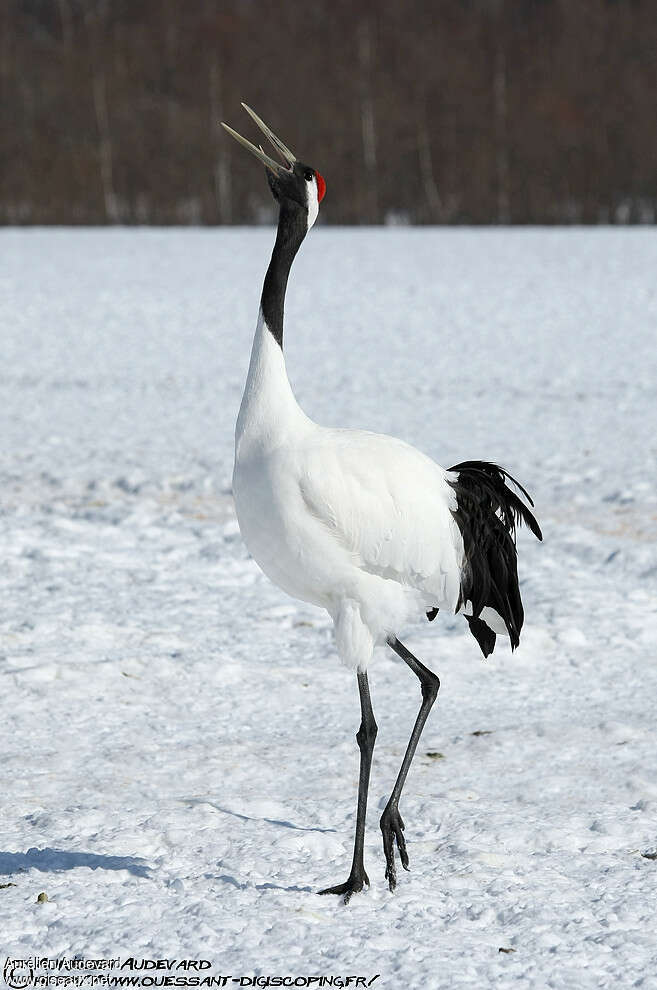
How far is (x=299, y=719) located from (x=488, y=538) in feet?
3.87

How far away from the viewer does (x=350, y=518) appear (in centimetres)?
308

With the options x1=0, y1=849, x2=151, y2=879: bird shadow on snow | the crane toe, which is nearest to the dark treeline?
the crane toe

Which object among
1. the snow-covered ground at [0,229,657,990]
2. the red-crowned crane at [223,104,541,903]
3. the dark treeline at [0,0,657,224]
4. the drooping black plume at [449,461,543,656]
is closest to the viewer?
the snow-covered ground at [0,229,657,990]

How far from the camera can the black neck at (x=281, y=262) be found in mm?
3236

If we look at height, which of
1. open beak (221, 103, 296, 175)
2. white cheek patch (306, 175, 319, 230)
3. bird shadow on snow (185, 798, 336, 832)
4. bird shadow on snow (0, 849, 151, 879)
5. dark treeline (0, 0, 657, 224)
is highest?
dark treeline (0, 0, 657, 224)

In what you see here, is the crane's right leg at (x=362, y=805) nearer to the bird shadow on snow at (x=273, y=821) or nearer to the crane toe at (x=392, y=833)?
the crane toe at (x=392, y=833)

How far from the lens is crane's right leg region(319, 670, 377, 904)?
10.1ft

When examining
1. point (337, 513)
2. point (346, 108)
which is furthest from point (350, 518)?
point (346, 108)

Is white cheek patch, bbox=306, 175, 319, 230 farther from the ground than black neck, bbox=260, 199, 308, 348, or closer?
farther from the ground

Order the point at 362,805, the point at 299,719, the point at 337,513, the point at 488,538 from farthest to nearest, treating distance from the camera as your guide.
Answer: the point at 299,719 < the point at 488,538 < the point at 362,805 < the point at 337,513

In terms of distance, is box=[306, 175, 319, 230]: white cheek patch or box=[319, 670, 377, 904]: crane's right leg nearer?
box=[319, 670, 377, 904]: crane's right leg

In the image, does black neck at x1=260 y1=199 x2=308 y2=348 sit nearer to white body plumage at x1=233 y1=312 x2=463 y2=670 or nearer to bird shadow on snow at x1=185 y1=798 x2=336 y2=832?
white body plumage at x1=233 y1=312 x2=463 y2=670

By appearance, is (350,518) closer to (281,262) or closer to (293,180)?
(281,262)

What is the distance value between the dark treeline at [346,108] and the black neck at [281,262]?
26.2m
